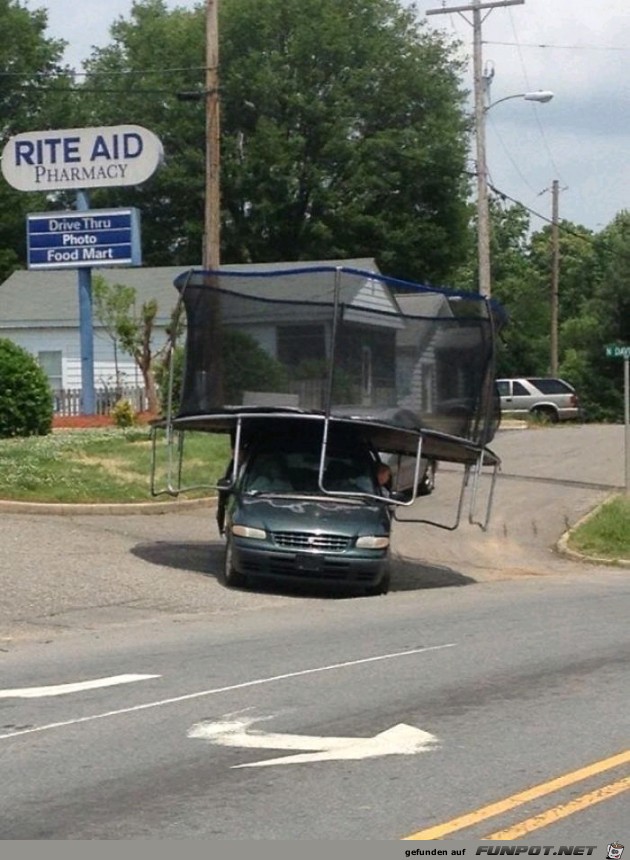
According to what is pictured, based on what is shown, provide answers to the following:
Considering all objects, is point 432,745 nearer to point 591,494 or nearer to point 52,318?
point 591,494

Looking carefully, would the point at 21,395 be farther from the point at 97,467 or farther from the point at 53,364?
the point at 53,364

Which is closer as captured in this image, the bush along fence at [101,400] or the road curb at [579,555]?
the road curb at [579,555]

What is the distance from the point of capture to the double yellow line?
748 centimetres

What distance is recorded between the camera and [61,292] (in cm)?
5147

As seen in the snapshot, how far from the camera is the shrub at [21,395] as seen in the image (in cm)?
2814

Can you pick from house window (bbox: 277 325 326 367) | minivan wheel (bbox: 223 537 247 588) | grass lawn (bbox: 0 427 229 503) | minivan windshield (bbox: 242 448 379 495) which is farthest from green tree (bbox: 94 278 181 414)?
minivan wheel (bbox: 223 537 247 588)

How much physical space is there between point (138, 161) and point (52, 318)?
58.6 feet

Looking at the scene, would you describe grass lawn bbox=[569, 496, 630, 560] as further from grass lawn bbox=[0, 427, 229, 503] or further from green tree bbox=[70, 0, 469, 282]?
green tree bbox=[70, 0, 469, 282]

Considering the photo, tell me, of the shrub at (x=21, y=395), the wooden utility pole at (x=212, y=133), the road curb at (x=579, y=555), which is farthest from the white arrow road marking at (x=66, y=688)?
the wooden utility pole at (x=212, y=133)

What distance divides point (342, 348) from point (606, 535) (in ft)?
22.6

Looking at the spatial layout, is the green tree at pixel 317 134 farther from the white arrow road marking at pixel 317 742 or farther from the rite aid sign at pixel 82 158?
the white arrow road marking at pixel 317 742

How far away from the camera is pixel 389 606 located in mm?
17141

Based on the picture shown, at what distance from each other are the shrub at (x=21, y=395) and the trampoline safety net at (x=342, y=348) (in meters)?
9.35

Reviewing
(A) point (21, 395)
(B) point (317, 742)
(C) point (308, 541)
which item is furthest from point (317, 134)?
(B) point (317, 742)
